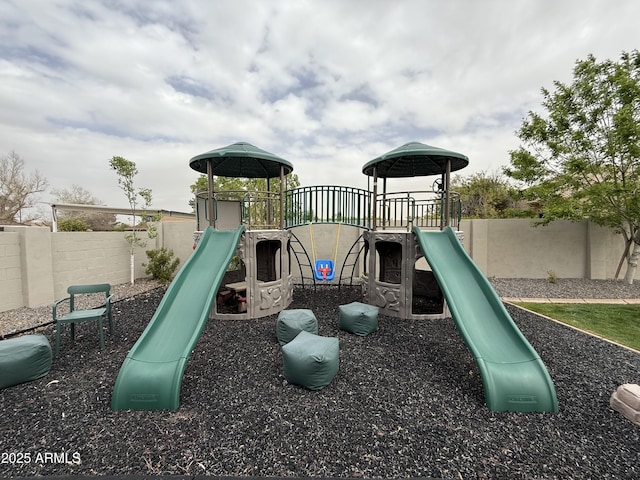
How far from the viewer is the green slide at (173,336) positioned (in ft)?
9.07

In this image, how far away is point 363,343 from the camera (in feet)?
14.3

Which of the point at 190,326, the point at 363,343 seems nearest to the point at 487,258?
the point at 363,343

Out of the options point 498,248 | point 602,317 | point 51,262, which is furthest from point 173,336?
point 498,248

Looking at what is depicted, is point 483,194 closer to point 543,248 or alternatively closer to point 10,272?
point 543,248

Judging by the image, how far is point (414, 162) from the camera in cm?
705

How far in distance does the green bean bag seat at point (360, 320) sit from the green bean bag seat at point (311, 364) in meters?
1.43

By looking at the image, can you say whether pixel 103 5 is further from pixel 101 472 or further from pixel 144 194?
pixel 101 472

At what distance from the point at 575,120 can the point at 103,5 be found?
12476 millimetres

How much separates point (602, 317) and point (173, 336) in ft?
27.0

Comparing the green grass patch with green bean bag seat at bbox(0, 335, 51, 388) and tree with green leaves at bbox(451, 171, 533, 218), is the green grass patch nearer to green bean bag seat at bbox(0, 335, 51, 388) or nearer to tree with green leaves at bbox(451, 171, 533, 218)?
green bean bag seat at bbox(0, 335, 51, 388)

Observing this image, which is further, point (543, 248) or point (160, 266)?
point (543, 248)

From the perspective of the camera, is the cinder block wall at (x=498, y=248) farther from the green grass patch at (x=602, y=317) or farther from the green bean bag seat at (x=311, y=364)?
the green bean bag seat at (x=311, y=364)

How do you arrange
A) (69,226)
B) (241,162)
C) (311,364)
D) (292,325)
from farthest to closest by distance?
(69,226) < (241,162) < (292,325) < (311,364)

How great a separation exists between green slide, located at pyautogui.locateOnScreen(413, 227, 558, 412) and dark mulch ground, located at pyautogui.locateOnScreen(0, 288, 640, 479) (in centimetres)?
18
